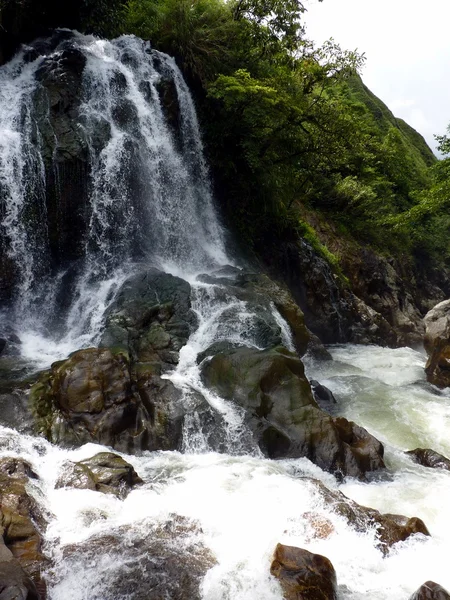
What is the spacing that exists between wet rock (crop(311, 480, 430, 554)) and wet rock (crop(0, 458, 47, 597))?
3.38 meters

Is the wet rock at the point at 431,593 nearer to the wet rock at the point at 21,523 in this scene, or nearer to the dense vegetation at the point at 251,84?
the wet rock at the point at 21,523

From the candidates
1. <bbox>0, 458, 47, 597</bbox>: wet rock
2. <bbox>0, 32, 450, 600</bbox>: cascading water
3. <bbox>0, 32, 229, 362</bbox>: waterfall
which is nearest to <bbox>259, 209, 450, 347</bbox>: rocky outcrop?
<bbox>0, 32, 450, 600</bbox>: cascading water

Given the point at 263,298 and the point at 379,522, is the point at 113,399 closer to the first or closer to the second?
the point at 379,522

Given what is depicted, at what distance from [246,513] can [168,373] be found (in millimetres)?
3561

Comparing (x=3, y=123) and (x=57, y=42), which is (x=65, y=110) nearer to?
(x=3, y=123)

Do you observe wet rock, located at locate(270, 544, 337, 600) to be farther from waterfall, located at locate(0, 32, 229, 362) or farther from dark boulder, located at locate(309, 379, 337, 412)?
waterfall, located at locate(0, 32, 229, 362)

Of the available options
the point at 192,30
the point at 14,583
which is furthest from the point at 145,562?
the point at 192,30

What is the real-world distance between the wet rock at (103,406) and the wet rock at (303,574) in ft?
10.5

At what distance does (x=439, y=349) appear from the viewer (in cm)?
1223

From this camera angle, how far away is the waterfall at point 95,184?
11.0 m

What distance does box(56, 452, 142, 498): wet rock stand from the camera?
6004mm

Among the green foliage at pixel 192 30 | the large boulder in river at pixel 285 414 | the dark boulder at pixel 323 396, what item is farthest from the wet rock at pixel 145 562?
the green foliage at pixel 192 30

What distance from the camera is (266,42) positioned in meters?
15.2

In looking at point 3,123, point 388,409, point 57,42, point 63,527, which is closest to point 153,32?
point 57,42
